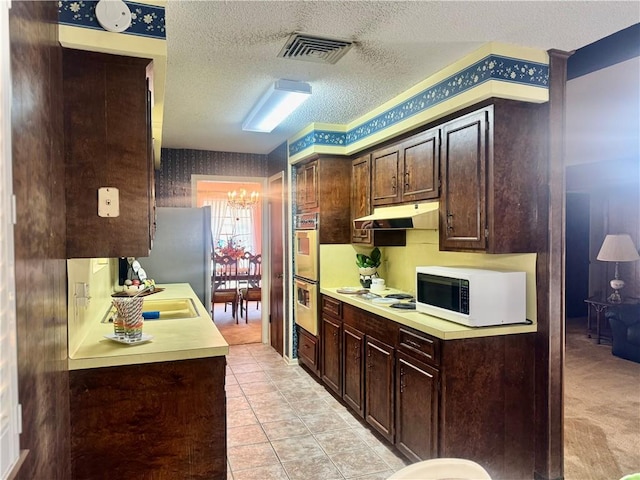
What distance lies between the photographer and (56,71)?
5.45 ft

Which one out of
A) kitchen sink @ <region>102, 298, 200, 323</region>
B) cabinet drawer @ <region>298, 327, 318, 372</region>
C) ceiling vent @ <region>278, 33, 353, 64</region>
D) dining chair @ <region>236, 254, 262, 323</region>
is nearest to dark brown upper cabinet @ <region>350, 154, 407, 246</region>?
cabinet drawer @ <region>298, 327, 318, 372</region>

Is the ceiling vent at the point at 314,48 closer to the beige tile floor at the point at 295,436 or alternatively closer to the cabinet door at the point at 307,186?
the cabinet door at the point at 307,186

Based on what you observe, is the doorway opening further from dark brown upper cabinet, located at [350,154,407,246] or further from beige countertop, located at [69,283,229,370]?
beige countertop, located at [69,283,229,370]

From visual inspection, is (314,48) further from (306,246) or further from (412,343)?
(306,246)

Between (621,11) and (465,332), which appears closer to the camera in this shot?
(621,11)

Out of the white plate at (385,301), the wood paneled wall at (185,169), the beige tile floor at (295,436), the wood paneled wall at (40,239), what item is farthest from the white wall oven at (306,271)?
the wood paneled wall at (40,239)

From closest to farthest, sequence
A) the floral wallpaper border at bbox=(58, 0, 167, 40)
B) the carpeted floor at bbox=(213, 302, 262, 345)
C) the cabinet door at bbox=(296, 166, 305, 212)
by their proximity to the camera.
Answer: the floral wallpaper border at bbox=(58, 0, 167, 40) → the cabinet door at bbox=(296, 166, 305, 212) → the carpeted floor at bbox=(213, 302, 262, 345)

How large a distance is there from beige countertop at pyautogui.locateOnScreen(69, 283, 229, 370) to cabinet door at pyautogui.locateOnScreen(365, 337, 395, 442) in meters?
1.18

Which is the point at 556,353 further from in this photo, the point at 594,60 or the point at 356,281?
the point at 356,281

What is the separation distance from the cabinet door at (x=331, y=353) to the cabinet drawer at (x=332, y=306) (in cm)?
6

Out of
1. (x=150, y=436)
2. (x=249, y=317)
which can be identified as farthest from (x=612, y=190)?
(x=150, y=436)

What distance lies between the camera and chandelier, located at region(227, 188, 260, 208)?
7762 millimetres

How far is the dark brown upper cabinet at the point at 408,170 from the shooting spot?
9.54ft

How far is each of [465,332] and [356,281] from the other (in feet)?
6.45
